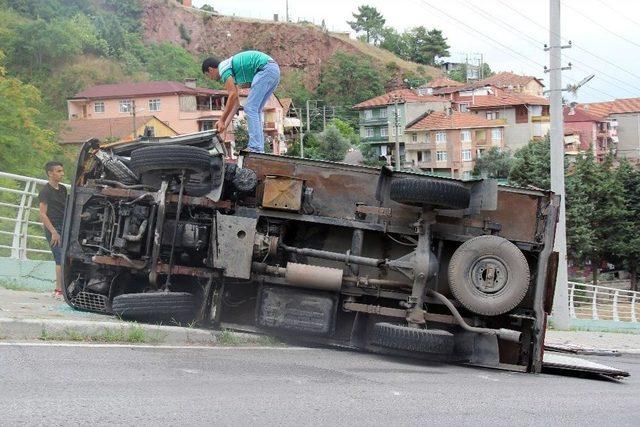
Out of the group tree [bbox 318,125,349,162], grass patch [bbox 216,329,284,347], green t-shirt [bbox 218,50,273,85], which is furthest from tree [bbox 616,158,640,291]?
grass patch [bbox 216,329,284,347]

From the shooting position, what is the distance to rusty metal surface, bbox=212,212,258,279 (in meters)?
8.04

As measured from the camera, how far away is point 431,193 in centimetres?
793

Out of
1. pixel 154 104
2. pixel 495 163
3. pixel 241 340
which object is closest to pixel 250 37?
pixel 154 104

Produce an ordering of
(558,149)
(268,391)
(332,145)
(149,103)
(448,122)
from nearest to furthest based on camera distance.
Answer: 1. (268,391)
2. (558,149)
3. (332,145)
4. (149,103)
5. (448,122)

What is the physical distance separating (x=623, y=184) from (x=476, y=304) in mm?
50255

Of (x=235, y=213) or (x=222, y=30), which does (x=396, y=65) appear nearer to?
(x=222, y=30)

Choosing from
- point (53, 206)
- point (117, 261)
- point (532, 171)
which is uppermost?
point (532, 171)

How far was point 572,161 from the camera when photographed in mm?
60312

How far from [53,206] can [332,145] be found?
53.4 m

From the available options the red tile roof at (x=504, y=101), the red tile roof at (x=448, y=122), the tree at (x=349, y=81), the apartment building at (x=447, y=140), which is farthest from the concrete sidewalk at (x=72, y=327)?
the tree at (x=349, y=81)

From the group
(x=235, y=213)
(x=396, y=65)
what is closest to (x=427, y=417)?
(x=235, y=213)

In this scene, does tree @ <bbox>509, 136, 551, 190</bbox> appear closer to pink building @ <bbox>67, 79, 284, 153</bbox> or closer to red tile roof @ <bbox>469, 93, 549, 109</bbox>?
pink building @ <bbox>67, 79, 284, 153</bbox>

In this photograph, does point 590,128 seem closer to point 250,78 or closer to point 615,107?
point 615,107

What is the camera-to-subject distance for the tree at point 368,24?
Result: 170250 millimetres
